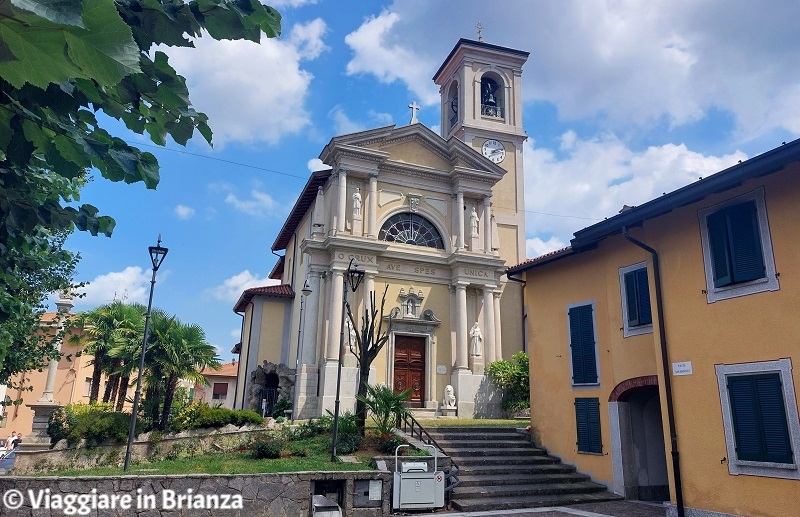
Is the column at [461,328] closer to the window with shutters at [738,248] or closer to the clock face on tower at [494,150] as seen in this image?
the clock face on tower at [494,150]

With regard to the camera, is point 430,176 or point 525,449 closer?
point 525,449

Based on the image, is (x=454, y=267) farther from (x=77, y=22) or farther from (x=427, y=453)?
(x=77, y=22)

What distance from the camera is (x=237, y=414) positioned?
17094 millimetres

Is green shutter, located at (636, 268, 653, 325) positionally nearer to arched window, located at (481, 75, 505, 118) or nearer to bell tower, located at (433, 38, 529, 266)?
bell tower, located at (433, 38, 529, 266)

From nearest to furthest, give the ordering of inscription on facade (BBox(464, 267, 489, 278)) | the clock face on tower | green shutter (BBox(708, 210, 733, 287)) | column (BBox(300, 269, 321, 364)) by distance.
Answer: green shutter (BBox(708, 210, 733, 287)) < column (BBox(300, 269, 321, 364)) < inscription on facade (BBox(464, 267, 489, 278)) < the clock face on tower

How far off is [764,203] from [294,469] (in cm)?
958

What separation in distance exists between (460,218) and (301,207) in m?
7.77

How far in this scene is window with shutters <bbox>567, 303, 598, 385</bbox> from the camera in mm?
13148

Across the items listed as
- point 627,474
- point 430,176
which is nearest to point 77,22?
point 627,474

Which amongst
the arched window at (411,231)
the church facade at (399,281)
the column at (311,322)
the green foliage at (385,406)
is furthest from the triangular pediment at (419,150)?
the green foliage at (385,406)

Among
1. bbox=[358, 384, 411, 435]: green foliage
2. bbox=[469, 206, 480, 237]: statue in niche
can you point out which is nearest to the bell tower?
bbox=[469, 206, 480, 237]: statue in niche

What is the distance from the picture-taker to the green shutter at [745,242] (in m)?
9.16

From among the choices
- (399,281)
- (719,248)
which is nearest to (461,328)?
(399,281)

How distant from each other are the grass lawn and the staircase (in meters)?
2.16
